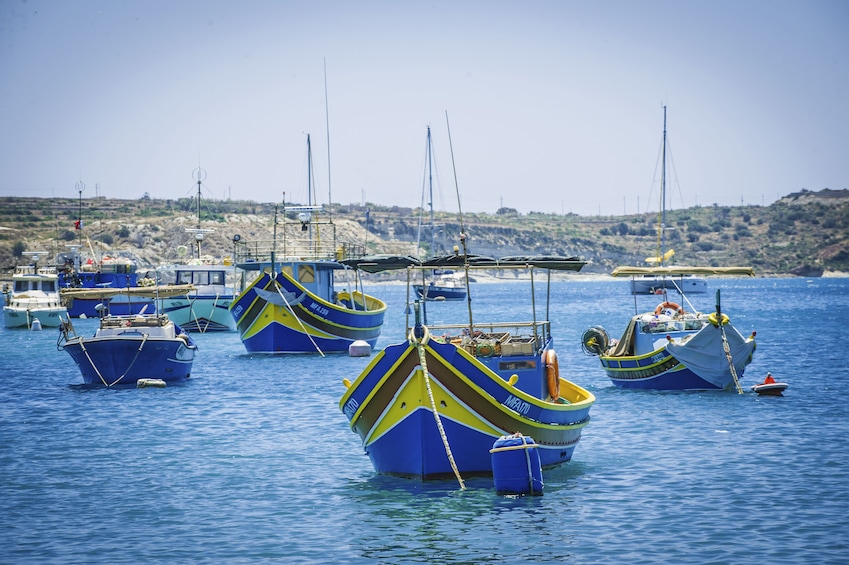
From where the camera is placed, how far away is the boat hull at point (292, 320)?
4572cm

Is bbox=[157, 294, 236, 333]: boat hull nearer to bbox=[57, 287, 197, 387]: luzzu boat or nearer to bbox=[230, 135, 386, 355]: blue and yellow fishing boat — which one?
bbox=[230, 135, 386, 355]: blue and yellow fishing boat

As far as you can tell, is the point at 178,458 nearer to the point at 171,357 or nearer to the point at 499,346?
the point at 499,346

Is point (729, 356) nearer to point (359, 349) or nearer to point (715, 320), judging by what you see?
point (715, 320)

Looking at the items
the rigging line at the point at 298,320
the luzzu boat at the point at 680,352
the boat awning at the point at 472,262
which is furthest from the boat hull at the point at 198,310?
the boat awning at the point at 472,262

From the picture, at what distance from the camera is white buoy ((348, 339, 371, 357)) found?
45688mm

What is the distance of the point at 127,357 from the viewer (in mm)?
35656

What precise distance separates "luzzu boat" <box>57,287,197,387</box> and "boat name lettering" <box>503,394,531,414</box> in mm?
19071

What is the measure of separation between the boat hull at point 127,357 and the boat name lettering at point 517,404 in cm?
1908

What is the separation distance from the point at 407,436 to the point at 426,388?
1051 mm

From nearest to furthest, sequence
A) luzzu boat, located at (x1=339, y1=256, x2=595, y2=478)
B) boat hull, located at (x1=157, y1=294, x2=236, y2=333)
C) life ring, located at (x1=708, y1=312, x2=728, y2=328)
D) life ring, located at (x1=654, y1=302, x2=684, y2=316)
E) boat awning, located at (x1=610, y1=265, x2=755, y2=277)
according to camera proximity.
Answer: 1. luzzu boat, located at (x1=339, y1=256, x2=595, y2=478)
2. life ring, located at (x1=708, y1=312, x2=728, y2=328)
3. boat awning, located at (x1=610, y1=265, x2=755, y2=277)
4. life ring, located at (x1=654, y1=302, x2=684, y2=316)
5. boat hull, located at (x1=157, y1=294, x2=236, y2=333)

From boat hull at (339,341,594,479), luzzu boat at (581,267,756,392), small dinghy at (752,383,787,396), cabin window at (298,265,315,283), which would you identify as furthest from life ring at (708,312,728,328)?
cabin window at (298,265,315,283)

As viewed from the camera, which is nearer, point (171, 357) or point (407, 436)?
point (407, 436)

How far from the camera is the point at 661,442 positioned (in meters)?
24.3

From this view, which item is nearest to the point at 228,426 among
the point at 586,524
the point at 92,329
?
the point at 586,524
